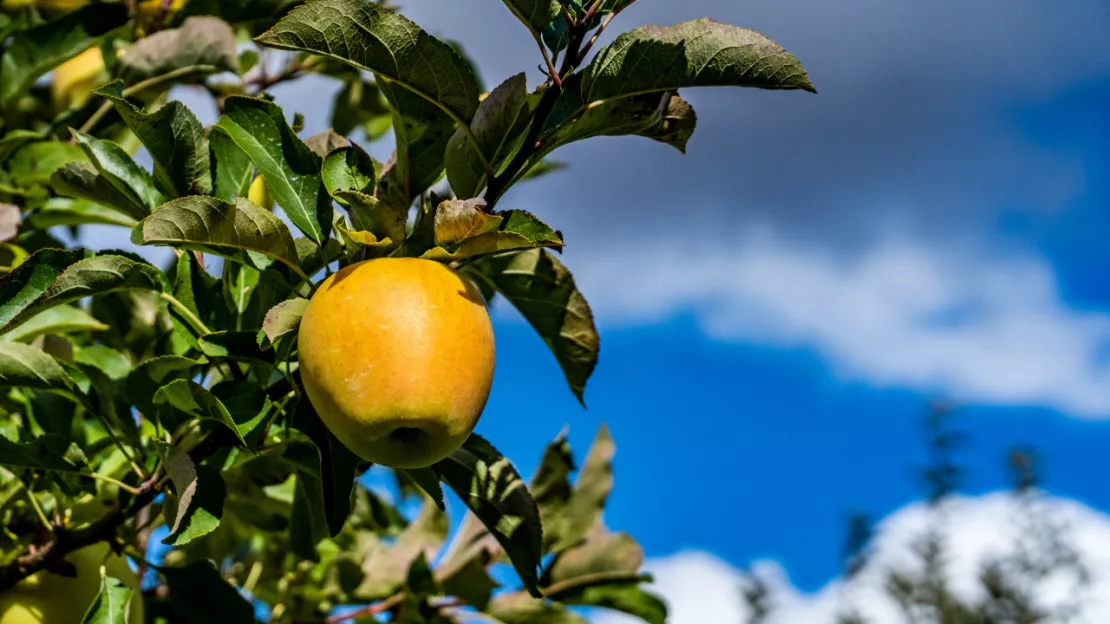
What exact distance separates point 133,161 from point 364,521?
1840mm

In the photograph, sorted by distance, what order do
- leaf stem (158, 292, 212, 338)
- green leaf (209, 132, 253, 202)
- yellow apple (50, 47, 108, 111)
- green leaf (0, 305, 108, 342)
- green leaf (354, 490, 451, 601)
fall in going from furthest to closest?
yellow apple (50, 47, 108, 111) → green leaf (354, 490, 451, 601) → green leaf (0, 305, 108, 342) → green leaf (209, 132, 253, 202) → leaf stem (158, 292, 212, 338)

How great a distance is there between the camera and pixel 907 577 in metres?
7.64

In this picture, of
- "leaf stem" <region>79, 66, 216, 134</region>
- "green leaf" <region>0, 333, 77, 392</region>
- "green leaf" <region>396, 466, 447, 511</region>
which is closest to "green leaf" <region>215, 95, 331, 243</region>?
"green leaf" <region>396, 466, 447, 511</region>

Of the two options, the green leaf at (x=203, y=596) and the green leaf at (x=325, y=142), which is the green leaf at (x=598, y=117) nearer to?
the green leaf at (x=325, y=142)

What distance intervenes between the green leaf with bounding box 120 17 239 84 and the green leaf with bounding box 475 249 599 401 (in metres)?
1.16

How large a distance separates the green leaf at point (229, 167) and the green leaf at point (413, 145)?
313mm

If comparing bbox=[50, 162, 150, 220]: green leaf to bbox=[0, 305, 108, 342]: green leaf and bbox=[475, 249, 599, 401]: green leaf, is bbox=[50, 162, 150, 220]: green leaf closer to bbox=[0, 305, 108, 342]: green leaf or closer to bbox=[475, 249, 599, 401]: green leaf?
bbox=[0, 305, 108, 342]: green leaf

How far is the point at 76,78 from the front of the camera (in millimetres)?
2877

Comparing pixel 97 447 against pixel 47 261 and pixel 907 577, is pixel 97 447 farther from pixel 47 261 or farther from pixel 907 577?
pixel 907 577

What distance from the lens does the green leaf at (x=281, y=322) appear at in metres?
1.40

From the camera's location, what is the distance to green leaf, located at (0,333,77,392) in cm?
174

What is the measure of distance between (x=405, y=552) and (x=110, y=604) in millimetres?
1155

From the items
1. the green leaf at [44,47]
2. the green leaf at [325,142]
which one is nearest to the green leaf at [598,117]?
the green leaf at [325,142]

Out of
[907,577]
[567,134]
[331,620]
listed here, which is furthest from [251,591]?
[907,577]
